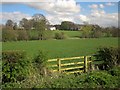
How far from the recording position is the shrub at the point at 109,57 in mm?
10972

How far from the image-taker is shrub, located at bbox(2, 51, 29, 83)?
300 inches

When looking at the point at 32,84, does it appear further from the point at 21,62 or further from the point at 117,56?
the point at 117,56

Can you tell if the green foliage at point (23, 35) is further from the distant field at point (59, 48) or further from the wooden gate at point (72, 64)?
the wooden gate at point (72, 64)

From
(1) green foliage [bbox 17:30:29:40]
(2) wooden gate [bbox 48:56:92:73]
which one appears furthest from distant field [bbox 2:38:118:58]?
(2) wooden gate [bbox 48:56:92:73]

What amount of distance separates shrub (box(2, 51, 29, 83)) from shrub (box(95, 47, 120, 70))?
15.2 ft

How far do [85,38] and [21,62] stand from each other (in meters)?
33.6

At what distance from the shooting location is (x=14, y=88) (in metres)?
7.11

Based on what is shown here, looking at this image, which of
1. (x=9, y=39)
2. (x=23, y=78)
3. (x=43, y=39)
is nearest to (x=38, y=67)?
(x=23, y=78)

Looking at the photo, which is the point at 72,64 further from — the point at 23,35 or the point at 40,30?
the point at 40,30

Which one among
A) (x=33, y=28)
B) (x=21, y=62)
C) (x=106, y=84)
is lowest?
(x=106, y=84)

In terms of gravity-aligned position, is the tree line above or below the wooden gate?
above

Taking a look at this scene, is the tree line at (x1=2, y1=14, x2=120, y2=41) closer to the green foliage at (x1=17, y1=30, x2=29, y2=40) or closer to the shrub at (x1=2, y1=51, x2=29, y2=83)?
the green foliage at (x1=17, y1=30, x2=29, y2=40)

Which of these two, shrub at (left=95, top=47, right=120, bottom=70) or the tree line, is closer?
shrub at (left=95, top=47, right=120, bottom=70)

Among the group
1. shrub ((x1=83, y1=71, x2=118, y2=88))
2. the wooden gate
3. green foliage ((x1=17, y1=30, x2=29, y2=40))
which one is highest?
green foliage ((x1=17, y1=30, x2=29, y2=40))
